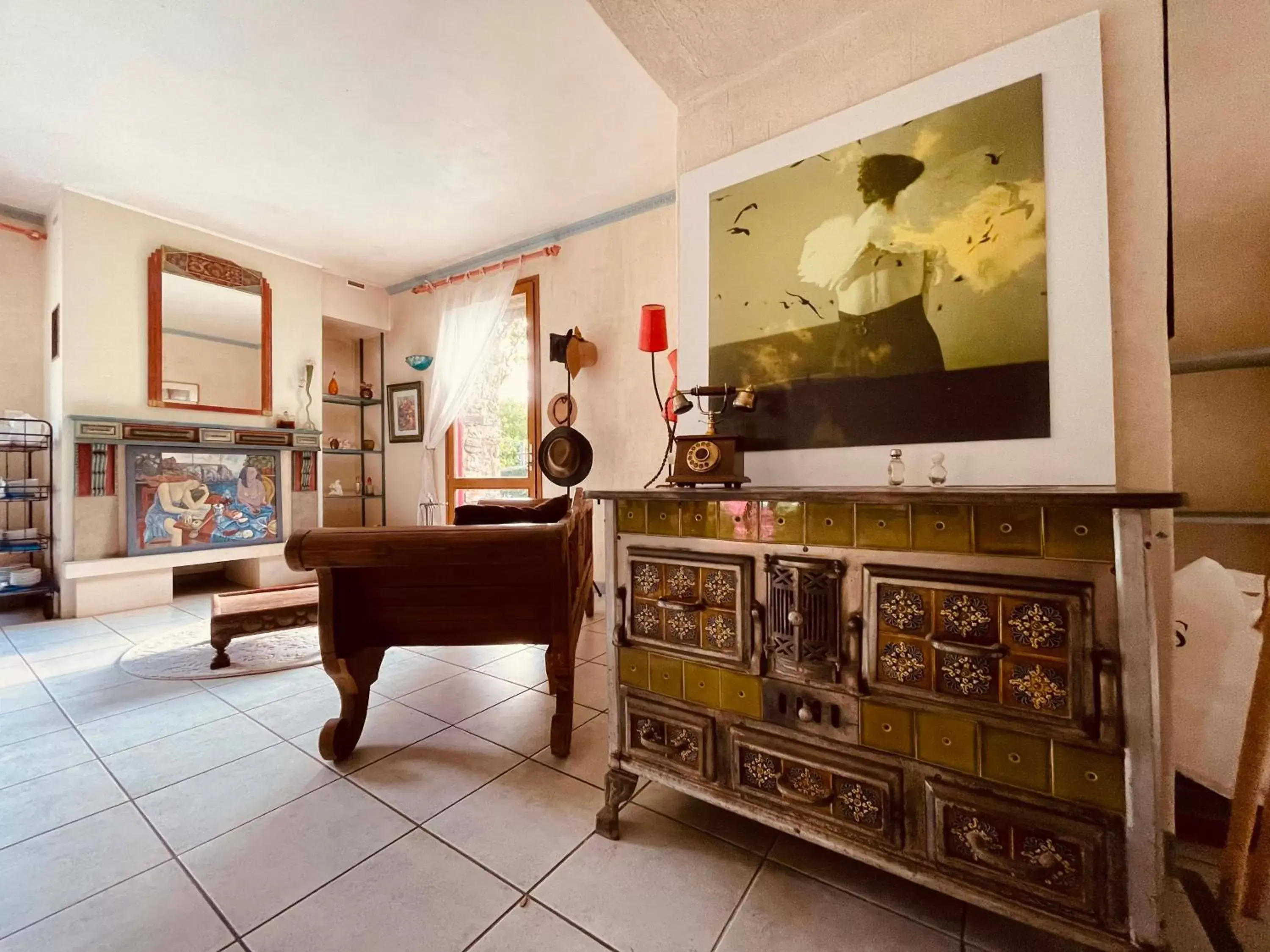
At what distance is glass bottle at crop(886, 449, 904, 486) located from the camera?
1380 millimetres

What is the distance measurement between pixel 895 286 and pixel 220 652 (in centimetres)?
366

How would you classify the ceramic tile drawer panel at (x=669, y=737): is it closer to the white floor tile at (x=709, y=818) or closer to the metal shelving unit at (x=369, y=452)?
the white floor tile at (x=709, y=818)

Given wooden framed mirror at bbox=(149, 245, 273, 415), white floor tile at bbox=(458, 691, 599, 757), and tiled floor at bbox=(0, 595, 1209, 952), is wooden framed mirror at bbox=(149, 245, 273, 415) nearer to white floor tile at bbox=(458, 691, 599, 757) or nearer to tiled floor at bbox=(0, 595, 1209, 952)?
tiled floor at bbox=(0, 595, 1209, 952)

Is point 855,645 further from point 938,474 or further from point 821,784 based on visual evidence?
point 938,474

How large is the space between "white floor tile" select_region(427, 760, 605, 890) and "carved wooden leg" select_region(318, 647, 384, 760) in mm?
555

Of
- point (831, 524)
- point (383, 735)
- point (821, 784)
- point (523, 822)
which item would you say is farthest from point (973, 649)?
point (383, 735)

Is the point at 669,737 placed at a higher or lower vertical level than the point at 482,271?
lower

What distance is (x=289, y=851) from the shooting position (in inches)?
52.7

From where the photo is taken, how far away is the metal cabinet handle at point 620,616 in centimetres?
144

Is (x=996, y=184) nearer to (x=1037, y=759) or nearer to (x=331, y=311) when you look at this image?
(x=1037, y=759)

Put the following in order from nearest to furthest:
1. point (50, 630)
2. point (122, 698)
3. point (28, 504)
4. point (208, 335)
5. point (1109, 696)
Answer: point (1109, 696) < point (122, 698) < point (50, 630) < point (28, 504) < point (208, 335)

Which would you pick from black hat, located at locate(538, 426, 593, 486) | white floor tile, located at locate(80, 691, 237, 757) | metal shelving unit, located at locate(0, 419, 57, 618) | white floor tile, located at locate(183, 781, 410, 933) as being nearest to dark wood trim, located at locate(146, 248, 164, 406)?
metal shelving unit, located at locate(0, 419, 57, 618)

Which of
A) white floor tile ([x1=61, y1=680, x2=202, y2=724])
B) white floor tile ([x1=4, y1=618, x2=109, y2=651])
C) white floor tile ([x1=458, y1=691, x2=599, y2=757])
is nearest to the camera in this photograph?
white floor tile ([x1=458, y1=691, x2=599, y2=757])

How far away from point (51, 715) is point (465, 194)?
3.90 meters
